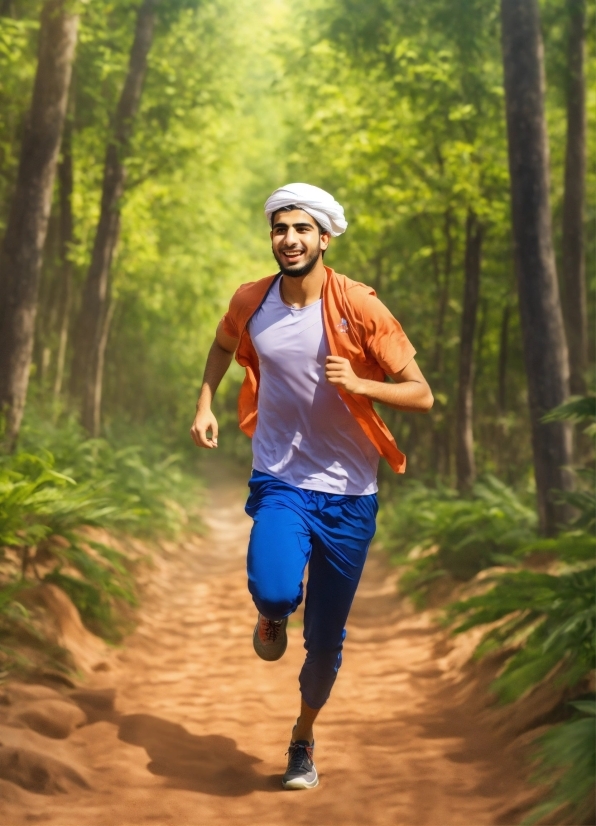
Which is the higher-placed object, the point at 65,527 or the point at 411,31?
the point at 411,31

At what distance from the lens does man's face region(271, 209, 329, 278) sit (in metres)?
4.95

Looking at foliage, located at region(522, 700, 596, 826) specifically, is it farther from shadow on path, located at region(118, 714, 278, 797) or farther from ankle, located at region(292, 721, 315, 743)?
shadow on path, located at region(118, 714, 278, 797)

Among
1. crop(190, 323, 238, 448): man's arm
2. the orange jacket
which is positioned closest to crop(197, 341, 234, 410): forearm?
crop(190, 323, 238, 448): man's arm

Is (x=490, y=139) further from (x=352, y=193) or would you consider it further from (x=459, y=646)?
(x=459, y=646)

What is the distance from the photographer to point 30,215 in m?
9.97

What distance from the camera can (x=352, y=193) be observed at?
2042cm

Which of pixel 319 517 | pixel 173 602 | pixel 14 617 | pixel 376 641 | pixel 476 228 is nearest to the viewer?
pixel 319 517

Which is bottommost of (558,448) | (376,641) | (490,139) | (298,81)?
(376,641)

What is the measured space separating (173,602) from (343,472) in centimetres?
742

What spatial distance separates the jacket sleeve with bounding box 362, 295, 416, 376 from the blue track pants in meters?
0.75

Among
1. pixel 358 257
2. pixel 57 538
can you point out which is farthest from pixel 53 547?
pixel 358 257

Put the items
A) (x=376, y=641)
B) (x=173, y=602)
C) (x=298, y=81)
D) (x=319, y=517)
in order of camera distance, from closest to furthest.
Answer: (x=319, y=517), (x=376, y=641), (x=173, y=602), (x=298, y=81)

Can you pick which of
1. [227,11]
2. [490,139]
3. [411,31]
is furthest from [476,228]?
[227,11]

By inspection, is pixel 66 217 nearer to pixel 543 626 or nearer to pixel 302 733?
pixel 543 626
